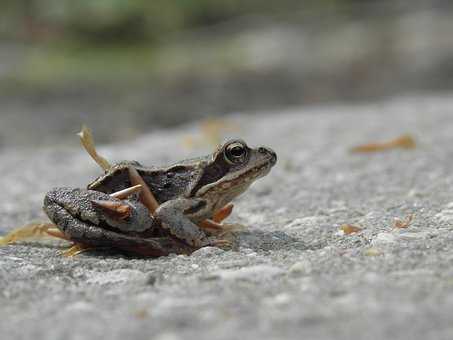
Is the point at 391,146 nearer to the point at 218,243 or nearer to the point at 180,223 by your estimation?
the point at 218,243

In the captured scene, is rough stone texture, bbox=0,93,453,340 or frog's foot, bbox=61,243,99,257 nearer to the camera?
rough stone texture, bbox=0,93,453,340

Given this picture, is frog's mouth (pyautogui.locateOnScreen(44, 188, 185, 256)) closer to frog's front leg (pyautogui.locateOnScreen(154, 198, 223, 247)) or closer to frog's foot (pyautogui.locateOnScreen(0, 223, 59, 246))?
frog's front leg (pyautogui.locateOnScreen(154, 198, 223, 247))

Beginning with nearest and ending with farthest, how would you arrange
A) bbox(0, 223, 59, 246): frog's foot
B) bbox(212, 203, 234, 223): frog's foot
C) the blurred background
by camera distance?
bbox(0, 223, 59, 246): frog's foot, bbox(212, 203, 234, 223): frog's foot, the blurred background

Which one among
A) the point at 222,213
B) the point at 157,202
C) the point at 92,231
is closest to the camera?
the point at 92,231

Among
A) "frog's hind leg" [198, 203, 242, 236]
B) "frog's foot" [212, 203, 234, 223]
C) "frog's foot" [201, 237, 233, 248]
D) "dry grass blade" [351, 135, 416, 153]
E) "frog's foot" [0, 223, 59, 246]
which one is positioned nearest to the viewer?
"frog's foot" [201, 237, 233, 248]

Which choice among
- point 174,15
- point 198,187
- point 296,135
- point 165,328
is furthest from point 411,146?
point 174,15

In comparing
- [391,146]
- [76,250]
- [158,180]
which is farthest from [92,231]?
[391,146]

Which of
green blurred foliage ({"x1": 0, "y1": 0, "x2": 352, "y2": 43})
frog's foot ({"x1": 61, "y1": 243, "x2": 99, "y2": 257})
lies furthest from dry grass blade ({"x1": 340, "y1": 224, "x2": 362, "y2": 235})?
green blurred foliage ({"x1": 0, "y1": 0, "x2": 352, "y2": 43})

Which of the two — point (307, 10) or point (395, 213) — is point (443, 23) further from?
point (395, 213)
